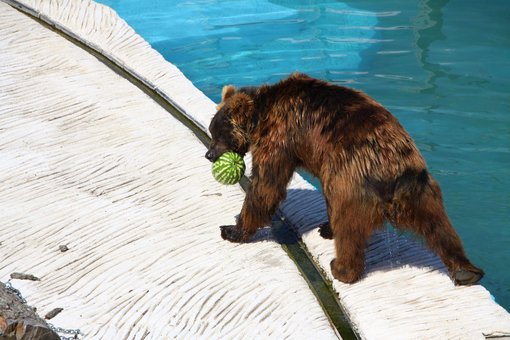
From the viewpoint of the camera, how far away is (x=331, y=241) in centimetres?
532

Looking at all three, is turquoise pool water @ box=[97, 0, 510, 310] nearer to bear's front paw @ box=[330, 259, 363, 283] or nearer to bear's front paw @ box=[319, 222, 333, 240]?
bear's front paw @ box=[319, 222, 333, 240]

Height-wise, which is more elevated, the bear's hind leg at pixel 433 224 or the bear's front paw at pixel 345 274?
the bear's hind leg at pixel 433 224

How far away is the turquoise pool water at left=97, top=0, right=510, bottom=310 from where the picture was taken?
8039 mm

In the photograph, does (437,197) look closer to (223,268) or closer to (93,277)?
(223,268)

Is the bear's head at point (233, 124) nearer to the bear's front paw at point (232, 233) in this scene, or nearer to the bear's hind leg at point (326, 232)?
the bear's front paw at point (232, 233)

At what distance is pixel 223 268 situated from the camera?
16.3 feet

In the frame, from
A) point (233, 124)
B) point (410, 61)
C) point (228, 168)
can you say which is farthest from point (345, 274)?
point (410, 61)

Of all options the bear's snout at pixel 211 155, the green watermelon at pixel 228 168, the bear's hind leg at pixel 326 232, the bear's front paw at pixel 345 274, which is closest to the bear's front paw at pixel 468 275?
the bear's front paw at pixel 345 274

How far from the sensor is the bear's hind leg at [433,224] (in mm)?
4492

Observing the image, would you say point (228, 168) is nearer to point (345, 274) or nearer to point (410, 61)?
point (345, 274)

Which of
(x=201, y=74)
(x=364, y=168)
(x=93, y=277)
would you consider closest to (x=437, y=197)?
(x=364, y=168)

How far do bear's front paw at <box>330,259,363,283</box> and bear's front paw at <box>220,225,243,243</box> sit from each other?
67cm

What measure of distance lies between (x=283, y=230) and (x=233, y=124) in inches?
33.5

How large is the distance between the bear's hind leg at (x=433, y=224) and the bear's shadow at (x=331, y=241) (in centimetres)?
20
